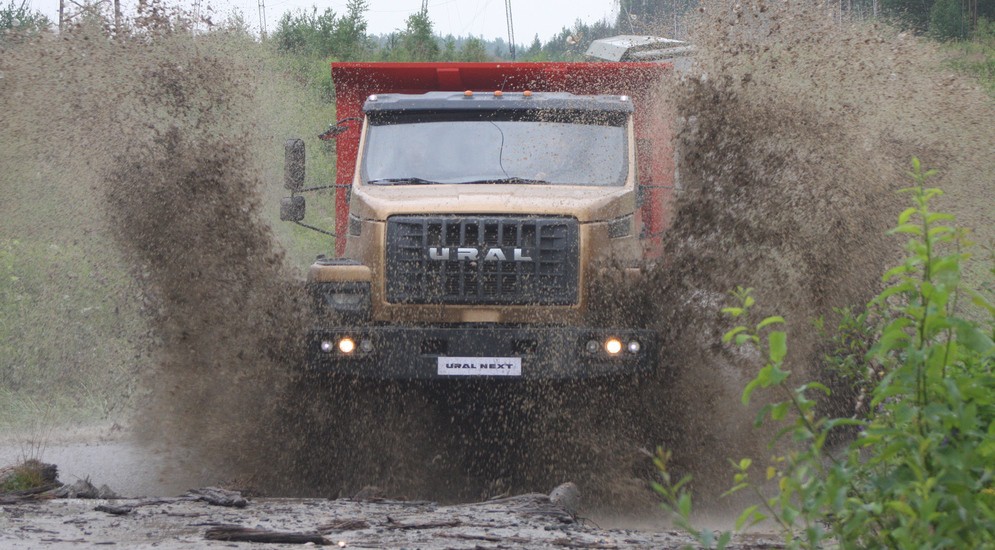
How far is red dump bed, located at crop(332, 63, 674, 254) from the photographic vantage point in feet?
30.0

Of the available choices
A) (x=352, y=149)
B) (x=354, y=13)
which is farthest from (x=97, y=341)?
(x=354, y=13)

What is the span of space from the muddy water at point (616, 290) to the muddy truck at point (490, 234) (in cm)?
26

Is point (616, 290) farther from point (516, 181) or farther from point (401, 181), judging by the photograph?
point (401, 181)

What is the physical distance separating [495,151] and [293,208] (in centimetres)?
173

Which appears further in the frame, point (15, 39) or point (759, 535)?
point (15, 39)

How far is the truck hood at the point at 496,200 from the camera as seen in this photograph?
7418mm

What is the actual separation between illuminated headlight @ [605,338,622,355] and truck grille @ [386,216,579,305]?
0.40m

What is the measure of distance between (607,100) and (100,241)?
12.9 ft

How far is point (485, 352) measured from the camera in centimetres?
709

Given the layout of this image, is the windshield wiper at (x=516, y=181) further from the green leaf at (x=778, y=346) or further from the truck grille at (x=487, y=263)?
the green leaf at (x=778, y=346)

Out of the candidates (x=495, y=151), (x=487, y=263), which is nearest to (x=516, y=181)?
(x=495, y=151)

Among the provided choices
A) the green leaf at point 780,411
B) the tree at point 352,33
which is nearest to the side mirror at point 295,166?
the green leaf at point 780,411

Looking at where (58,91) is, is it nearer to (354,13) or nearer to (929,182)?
(929,182)

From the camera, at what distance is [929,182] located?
9.40 m
